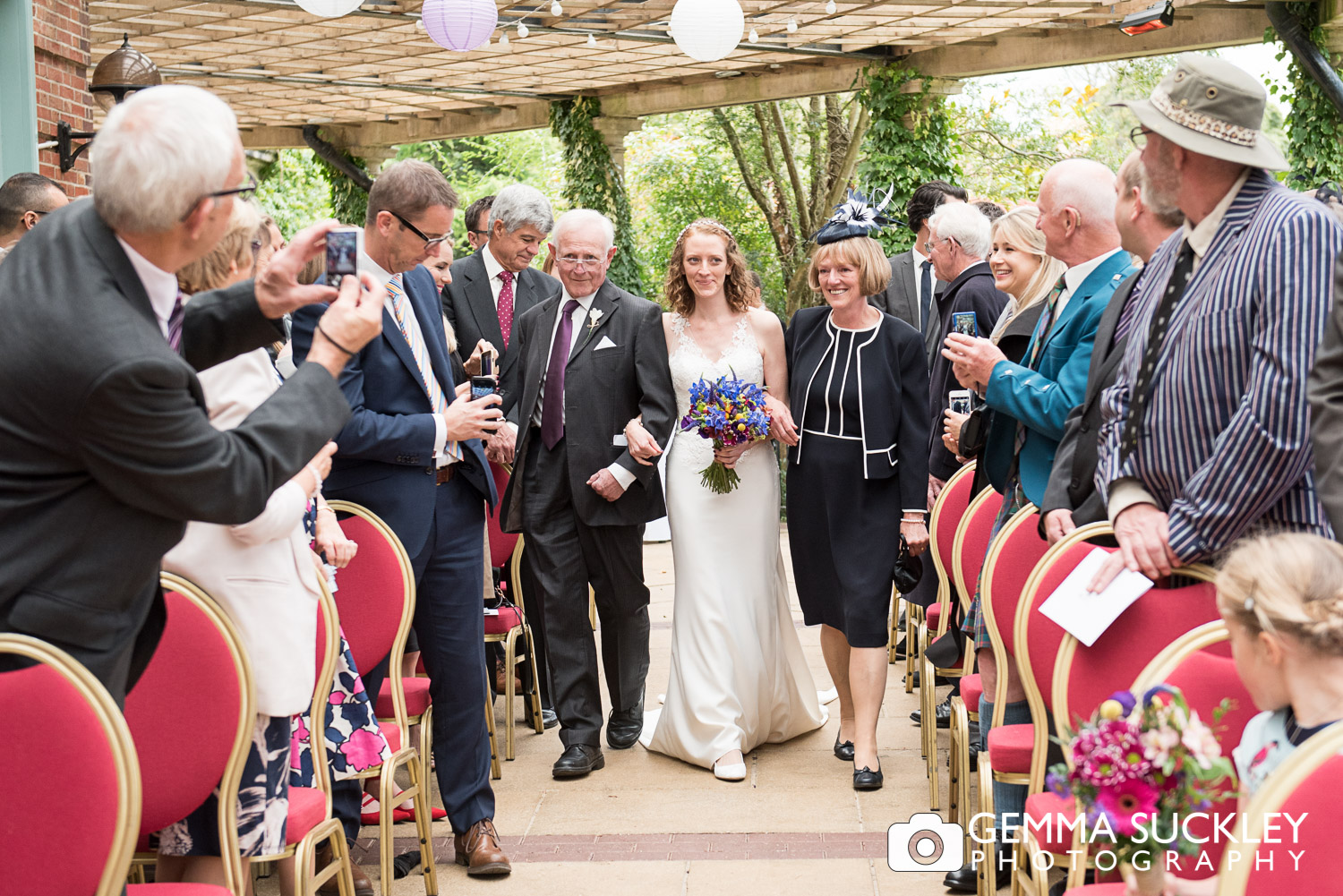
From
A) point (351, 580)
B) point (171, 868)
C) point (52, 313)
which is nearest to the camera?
point (52, 313)

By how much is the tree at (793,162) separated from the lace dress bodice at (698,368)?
11.2 metres

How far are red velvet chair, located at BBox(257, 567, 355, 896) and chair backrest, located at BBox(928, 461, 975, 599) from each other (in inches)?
96.6

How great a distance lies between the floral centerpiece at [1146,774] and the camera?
5.41 feet

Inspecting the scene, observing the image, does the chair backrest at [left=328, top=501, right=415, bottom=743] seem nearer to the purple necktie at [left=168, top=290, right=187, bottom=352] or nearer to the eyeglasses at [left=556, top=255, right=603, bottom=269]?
the purple necktie at [left=168, top=290, right=187, bottom=352]

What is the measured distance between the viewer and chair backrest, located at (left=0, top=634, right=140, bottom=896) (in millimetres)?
1831

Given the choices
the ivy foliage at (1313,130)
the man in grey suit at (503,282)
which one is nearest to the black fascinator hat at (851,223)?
the man in grey suit at (503,282)

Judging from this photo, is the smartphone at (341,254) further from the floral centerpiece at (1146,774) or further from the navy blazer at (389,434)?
the floral centerpiece at (1146,774)

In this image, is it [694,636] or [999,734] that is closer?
[999,734]

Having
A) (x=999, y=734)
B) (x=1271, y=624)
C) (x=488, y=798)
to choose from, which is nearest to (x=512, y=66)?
(x=488, y=798)

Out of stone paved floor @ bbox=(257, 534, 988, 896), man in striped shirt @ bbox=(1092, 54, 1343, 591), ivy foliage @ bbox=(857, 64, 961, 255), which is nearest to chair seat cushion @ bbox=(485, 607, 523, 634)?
stone paved floor @ bbox=(257, 534, 988, 896)

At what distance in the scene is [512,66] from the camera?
11.5m

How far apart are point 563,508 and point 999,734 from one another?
91.3 inches

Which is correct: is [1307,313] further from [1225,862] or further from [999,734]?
[999,734]

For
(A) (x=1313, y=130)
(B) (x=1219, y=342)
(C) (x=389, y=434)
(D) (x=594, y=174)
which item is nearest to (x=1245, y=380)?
(B) (x=1219, y=342)
